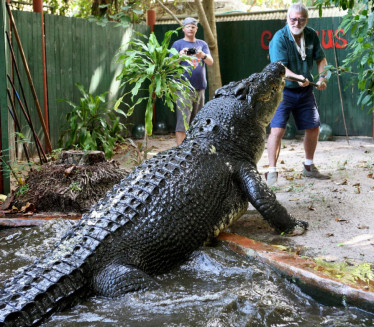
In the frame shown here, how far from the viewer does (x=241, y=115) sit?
442 centimetres

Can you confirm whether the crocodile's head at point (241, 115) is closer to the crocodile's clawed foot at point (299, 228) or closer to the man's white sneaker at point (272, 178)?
the crocodile's clawed foot at point (299, 228)

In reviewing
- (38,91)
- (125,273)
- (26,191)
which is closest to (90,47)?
(38,91)

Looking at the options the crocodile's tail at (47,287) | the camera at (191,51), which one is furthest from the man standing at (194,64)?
the crocodile's tail at (47,287)

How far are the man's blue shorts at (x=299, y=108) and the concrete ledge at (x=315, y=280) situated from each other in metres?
2.85

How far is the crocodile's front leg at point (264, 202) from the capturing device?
4039 mm

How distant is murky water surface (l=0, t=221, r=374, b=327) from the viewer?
2.66 meters

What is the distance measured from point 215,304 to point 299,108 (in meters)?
3.90

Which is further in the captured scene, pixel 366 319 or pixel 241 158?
pixel 241 158

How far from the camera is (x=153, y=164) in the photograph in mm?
3871

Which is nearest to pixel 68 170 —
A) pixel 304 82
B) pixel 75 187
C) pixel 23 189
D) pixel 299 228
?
pixel 75 187

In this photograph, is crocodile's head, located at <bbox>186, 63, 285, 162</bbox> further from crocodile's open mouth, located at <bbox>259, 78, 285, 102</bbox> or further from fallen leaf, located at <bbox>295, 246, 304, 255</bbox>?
fallen leaf, located at <bbox>295, 246, 304, 255</bbox>

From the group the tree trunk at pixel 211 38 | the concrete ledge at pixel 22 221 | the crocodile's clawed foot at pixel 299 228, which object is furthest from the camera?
the tree trunk at pixel 211 38

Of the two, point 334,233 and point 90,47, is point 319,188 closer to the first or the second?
point 334,233

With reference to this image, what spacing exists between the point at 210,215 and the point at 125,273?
96 cm
